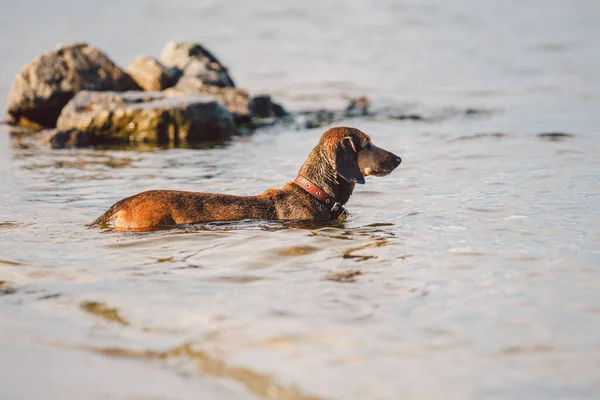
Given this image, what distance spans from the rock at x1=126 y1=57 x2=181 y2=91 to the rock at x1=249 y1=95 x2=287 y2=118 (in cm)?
188

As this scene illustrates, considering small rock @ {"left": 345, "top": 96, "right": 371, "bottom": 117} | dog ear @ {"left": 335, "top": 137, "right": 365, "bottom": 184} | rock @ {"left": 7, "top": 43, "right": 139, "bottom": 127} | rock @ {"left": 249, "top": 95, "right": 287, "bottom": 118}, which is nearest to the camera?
dog ear @ {"left": 335, "top": 137, "right": 365, "bottom": 184}

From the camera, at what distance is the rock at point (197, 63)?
65.2 ft

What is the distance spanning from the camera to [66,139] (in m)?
16.1

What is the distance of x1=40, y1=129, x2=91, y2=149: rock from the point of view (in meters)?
16.0

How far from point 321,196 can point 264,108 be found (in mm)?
10645

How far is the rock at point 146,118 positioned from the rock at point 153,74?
2.54 m

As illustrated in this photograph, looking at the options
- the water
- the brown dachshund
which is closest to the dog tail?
the brown dachshund

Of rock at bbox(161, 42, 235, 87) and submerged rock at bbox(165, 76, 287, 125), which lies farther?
rock at bbox(161, 42, 235, 87)

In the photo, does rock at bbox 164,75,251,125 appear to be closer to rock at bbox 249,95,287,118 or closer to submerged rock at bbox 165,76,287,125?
submerged rock at bbox 165,76,287,125

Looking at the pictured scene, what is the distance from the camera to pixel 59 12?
46312 mm

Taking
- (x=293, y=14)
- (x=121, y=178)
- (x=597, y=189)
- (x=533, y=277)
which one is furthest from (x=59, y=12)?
(x=533, y=277)

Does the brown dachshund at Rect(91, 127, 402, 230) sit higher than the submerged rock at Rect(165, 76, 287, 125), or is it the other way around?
the submerged rock at Rect(165, 76, 287, 125)

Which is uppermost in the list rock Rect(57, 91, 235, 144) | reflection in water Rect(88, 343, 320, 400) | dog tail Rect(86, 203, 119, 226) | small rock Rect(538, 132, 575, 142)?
rock Rect(57, 91, 235, 144)

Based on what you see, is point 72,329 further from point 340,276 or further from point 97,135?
point 97,135
